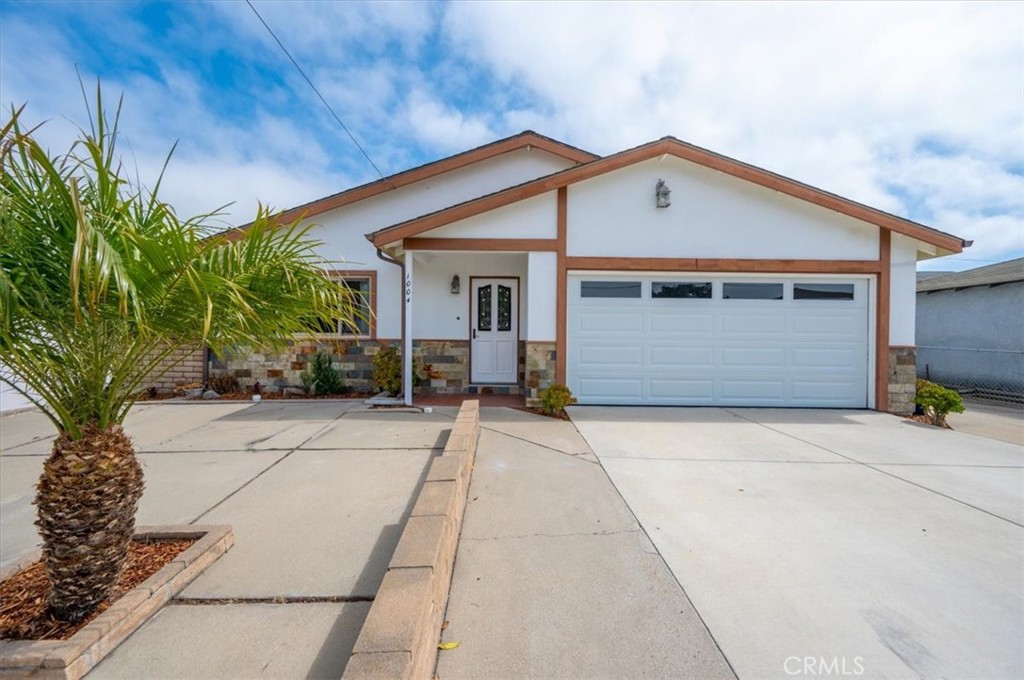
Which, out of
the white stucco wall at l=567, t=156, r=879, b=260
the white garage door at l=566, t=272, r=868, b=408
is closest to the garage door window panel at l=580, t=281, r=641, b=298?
the white garage door at l=566, t=272, r=868, b=408

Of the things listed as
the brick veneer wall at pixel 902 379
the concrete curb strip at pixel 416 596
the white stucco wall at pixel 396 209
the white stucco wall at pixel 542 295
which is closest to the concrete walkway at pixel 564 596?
the concrete curb strip at pixel 416 596

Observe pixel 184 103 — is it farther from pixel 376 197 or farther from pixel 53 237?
pixel 53 237

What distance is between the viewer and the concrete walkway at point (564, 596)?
213cm

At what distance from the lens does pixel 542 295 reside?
7758 millimetres

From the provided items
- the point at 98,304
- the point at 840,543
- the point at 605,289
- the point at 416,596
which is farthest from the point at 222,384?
the point at 840,543

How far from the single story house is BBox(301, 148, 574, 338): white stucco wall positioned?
4.48 feet

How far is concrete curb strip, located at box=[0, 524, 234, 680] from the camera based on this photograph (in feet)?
6.17

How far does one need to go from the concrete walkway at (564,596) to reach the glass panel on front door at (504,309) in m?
5.33

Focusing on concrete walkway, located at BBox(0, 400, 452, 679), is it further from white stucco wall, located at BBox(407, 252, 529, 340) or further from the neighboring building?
the neighboring building

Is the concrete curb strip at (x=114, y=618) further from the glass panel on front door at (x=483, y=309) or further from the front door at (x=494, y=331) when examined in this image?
the glass panel on front door at (x=483, y=309)

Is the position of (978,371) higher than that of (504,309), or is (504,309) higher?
(504,309)

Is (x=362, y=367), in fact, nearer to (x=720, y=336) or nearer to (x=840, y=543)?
(x=720, y=336)

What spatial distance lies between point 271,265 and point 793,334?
8.36 meters

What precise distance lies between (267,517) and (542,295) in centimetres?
530
